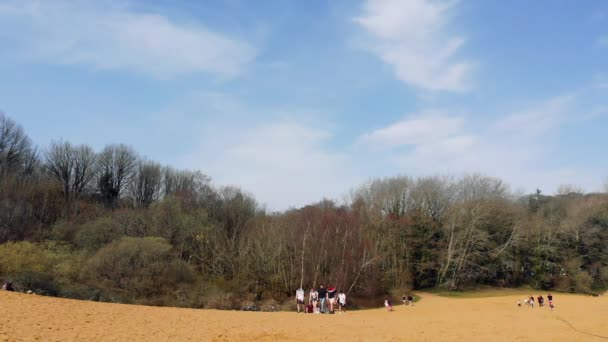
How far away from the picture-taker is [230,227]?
2223 inches

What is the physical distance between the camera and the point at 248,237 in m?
43.9

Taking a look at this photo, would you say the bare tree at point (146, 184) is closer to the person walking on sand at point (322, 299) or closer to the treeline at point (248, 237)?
the treeline at point (248, 237)

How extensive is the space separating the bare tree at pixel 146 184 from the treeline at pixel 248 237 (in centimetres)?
16

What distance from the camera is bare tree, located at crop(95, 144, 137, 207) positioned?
6494 centimetres

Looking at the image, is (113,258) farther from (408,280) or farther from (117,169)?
(117,169)

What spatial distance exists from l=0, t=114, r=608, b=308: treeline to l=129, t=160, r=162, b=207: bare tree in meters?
0.16

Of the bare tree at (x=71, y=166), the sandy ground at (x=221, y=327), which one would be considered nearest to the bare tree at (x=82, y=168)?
the bare tree at (x=71, y=166)

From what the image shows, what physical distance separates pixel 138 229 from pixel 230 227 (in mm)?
13343

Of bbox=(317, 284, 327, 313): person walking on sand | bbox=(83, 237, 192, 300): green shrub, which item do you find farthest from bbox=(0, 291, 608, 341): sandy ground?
bbox=(83, 237, 192, 300): green shrub

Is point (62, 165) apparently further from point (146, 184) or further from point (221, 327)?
point (221, 327)

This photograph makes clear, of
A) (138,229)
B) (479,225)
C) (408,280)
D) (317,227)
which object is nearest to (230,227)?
(138,229)

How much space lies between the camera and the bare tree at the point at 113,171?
6494cm

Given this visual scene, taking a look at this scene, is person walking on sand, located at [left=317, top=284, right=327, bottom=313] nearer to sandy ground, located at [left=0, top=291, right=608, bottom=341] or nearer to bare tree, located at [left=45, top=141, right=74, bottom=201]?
sandy ground, located at [left=0, top=291, right=608, bottom=341]

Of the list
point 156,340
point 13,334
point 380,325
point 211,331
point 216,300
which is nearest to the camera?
point 13,334
